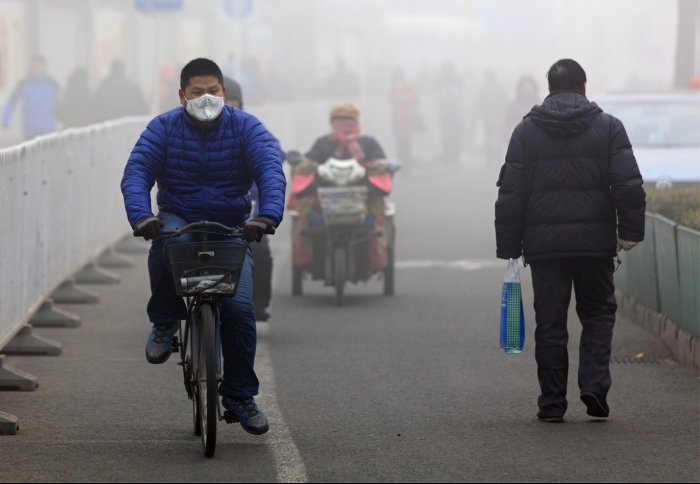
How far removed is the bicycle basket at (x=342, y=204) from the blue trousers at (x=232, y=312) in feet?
18.2

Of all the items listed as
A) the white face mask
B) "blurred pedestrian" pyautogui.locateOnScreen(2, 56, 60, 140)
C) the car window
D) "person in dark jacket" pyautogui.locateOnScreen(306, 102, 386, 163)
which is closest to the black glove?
the white face mask

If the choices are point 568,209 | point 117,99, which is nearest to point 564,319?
point 568,209

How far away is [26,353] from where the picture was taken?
11.6 metres

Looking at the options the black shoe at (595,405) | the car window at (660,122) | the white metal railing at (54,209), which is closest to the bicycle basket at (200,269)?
the black shoe at (595,405)

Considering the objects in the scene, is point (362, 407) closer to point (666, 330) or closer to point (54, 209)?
point (666, 330)

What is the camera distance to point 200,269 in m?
7.83

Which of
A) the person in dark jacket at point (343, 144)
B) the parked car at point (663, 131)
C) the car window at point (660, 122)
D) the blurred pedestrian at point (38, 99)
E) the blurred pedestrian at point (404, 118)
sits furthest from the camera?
the blurred pedestrian at point (404, 118)

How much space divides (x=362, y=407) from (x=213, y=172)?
180cm

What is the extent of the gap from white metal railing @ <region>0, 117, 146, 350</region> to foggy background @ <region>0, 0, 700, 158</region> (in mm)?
5316

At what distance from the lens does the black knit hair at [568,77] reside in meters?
9.09

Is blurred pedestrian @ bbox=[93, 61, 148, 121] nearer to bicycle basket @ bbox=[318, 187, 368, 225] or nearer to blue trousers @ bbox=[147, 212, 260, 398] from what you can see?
bicycle basket @ bbox=[318, 187, 368, 225]

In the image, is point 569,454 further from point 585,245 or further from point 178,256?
point 178,256

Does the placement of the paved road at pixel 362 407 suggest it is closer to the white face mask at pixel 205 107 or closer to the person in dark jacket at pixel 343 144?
the person in dark jacket at pixel 343 144

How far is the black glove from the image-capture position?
7.79 metres
